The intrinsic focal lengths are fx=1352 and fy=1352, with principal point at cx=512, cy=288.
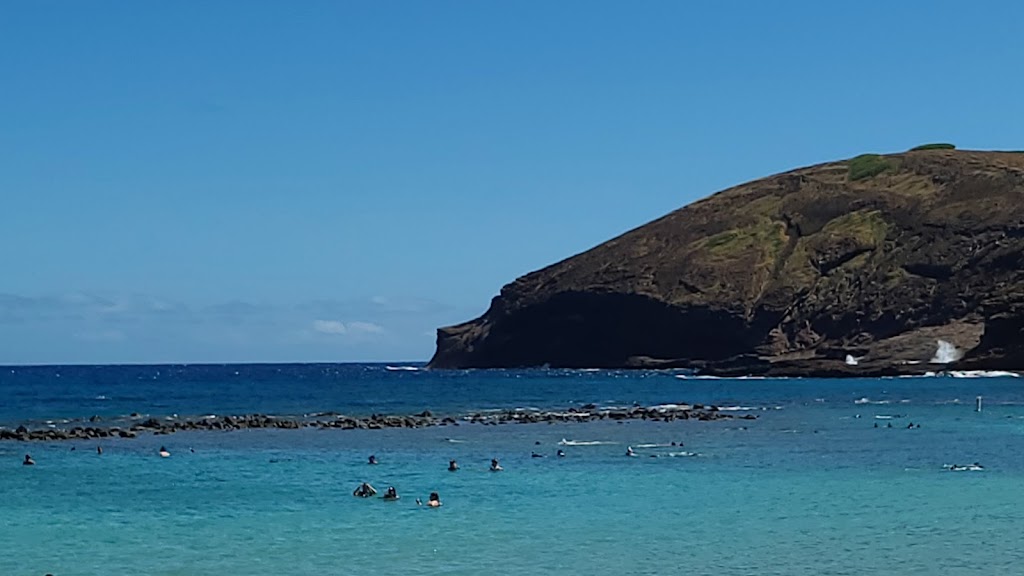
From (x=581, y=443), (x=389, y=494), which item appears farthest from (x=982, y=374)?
(x=389, y=494)

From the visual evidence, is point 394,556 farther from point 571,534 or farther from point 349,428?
point 349,428

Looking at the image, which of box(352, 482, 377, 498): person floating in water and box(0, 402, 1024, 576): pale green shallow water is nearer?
box(0, 402, 1024, 576): pale green shallow water

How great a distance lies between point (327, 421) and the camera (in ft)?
286

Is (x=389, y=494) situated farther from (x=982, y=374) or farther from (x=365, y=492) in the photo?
(x=982, y=374)

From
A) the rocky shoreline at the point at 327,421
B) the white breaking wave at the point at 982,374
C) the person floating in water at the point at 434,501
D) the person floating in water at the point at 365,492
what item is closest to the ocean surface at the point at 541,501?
the person floating in water at the point at 434,501

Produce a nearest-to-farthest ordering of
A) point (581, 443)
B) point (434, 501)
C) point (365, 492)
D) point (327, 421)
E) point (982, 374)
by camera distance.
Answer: point (434, 501) → point (365, 492) → point (581, 443) → point (327, 421) → point (982, 374)

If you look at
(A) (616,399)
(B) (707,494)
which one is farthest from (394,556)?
(A) (616,399)

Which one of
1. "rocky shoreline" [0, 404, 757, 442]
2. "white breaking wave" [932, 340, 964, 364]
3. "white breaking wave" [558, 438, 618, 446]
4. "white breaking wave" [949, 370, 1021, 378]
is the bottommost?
"white breaking wave" [558, 438, 618, 446]

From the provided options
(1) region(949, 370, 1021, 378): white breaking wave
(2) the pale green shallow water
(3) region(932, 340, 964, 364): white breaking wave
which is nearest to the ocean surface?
(2) the pale green shallow water

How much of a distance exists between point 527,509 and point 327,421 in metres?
48.3

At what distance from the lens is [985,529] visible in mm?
35656

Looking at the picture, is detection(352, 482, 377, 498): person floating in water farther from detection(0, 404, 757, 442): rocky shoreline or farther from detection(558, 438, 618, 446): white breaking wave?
detection(0, 404, 757, 442): rocky shoreline

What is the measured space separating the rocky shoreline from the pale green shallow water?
866 cm

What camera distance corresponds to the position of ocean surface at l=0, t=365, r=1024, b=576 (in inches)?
1258
